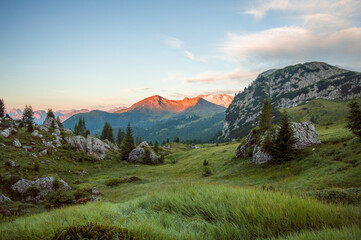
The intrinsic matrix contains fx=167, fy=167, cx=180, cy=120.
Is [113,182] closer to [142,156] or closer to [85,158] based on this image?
[85,158]

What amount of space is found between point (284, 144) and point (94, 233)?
3225cm

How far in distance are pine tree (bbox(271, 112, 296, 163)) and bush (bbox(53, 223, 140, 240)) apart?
3156 cm

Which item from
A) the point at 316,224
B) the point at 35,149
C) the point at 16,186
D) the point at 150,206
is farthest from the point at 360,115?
the point at 35,149

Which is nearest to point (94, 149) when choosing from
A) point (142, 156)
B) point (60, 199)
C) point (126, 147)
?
point (126, 147)

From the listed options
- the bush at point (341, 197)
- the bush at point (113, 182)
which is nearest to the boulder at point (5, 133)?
A: the bush at point (113, 182)

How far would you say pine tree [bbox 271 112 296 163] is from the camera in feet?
93.0

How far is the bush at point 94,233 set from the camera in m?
2.55

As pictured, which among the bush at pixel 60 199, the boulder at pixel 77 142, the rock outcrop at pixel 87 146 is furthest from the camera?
the rock outcrop at pixel 87 146

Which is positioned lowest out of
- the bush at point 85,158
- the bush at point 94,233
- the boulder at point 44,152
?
the bush at point 85,158

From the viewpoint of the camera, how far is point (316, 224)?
3117 mm

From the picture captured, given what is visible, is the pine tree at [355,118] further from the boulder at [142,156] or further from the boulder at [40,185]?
the boulder at [142,156]

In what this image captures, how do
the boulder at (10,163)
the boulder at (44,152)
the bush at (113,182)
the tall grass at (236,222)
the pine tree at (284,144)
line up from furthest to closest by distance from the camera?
the boulder at (44,152)
the bush at (113,182)
the boulder at (10,163)
the pine tree at (284,144)
the tall grass at (236,222)

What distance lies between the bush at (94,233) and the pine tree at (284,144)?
31.6 meters

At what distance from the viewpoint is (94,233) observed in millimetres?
2609
